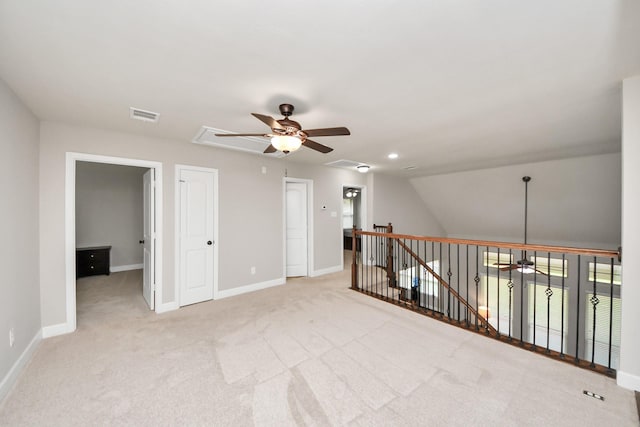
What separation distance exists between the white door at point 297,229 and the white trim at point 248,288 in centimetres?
50

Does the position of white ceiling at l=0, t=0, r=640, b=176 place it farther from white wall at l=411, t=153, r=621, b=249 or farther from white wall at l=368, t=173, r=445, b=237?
white wall at l=368, t=173, r=445, b=237

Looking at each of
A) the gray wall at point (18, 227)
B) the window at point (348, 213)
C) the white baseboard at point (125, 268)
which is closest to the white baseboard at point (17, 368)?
the gray wall at point (18, 227)

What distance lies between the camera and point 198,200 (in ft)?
12.2

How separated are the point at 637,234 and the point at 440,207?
570 centimetres

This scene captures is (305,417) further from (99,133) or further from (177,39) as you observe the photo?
(99,133)

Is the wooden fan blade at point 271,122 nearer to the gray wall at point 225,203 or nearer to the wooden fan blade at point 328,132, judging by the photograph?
the wooden fan blade at point 328,132

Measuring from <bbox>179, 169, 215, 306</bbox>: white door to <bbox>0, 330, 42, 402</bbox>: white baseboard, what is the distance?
1.39m

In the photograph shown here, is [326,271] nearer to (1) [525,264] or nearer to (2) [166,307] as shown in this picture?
(2) [166,307]

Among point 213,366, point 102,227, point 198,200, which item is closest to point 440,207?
point 198,200

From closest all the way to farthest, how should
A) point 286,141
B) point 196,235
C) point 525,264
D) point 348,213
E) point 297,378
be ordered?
point 297,378
point 286,141
point 196,235
point 525,264
point 348,213

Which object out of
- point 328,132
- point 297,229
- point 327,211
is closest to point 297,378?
point 328,132

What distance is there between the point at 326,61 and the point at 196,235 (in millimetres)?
3100

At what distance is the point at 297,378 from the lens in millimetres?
1993

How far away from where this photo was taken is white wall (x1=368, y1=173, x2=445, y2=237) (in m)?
6.20
